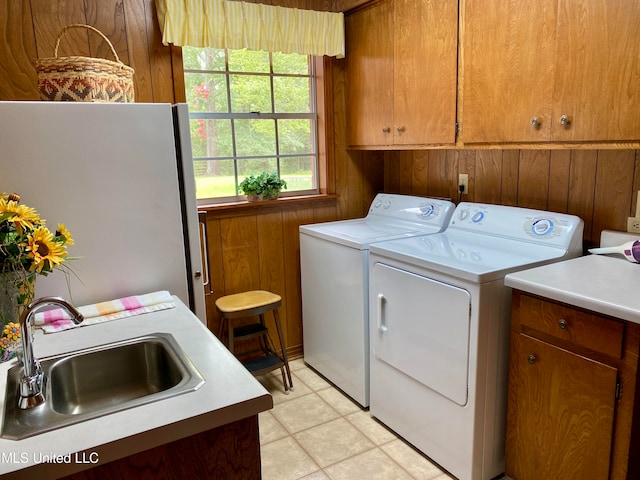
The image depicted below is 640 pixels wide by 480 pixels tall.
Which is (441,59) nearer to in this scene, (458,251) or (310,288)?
(458,251)

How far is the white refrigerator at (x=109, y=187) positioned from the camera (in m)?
1.61

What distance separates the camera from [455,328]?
6.18 feet

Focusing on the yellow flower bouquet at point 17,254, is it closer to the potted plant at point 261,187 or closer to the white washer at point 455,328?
the white washer at point 455,328

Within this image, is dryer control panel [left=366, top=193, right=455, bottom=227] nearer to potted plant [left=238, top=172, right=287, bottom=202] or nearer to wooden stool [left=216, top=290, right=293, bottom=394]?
potted plant [left=238, top=172, right=287, bottom=202]

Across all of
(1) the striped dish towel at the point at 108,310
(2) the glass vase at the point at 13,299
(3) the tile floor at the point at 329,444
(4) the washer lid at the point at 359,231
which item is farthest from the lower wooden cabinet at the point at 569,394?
(2) the glass vase at the point at 13,299

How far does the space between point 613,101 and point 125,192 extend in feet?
5.93

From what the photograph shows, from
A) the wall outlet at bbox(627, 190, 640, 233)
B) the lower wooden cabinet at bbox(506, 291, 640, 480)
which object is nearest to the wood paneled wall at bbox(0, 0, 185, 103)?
the lower wooden cabinet at bbox(506, 291, 640, 480)

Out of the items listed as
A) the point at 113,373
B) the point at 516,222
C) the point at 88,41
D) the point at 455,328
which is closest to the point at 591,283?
the point at 455,328

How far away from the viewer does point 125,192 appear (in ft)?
5.81

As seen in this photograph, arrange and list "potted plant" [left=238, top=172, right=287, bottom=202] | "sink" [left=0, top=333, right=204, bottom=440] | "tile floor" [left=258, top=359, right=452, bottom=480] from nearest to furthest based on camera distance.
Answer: "sink" [left=0, top=333, right=204, bottom=440] < "tile floor" [left=258, top=359, right=452, bottom=480] < "potted plant" [left=238, top=172, right=287, bottom=202]

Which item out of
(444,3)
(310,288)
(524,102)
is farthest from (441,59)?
(310,288)

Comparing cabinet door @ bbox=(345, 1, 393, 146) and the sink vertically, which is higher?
cabinet door @ bbox=(345, 1, 393, 146)

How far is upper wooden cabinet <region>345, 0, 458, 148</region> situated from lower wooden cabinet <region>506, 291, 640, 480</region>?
1.07 metres

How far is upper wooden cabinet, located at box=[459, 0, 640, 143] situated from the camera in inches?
64.7
